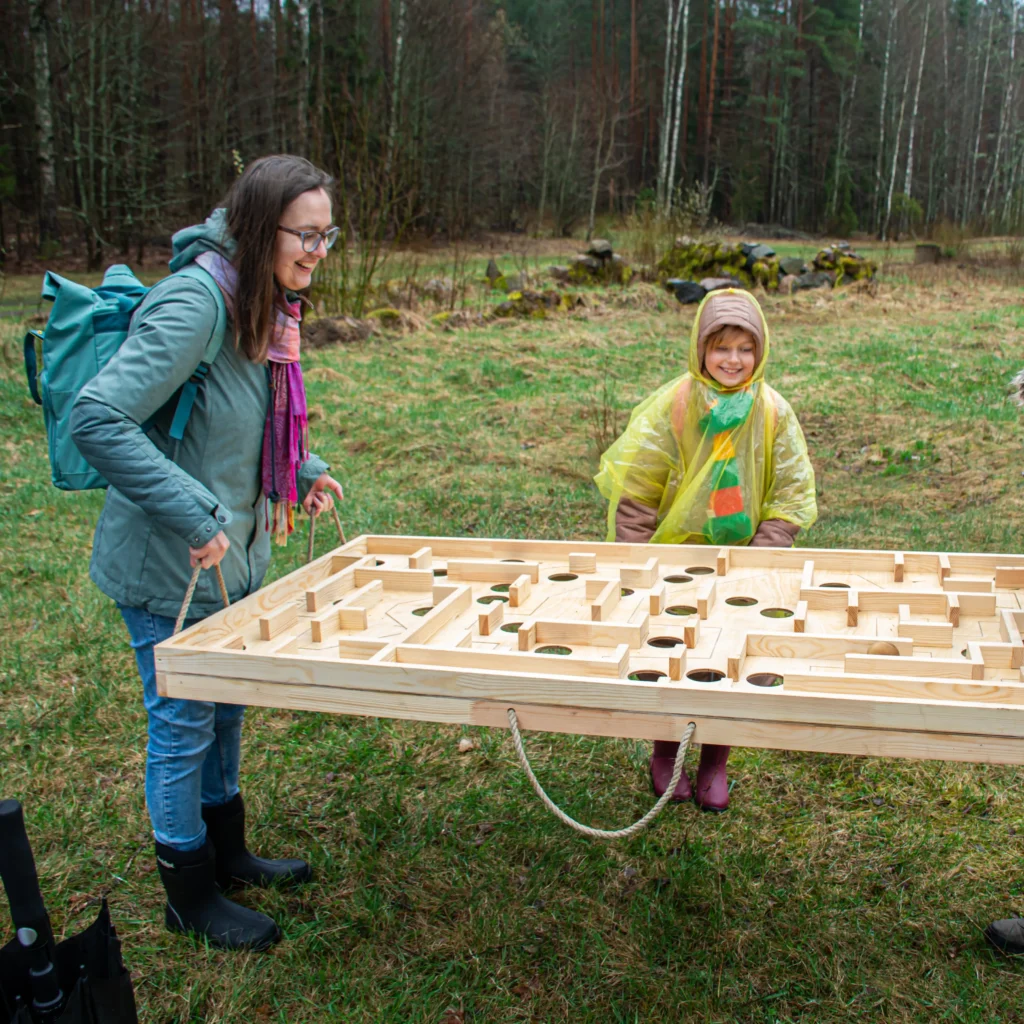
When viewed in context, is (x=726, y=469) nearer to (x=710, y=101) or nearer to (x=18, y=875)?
(x=18, y=875)

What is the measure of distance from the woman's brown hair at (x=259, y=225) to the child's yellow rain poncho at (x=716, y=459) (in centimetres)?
151

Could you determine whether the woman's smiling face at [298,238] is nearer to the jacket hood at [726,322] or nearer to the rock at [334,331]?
the jacket hood at [726,322]

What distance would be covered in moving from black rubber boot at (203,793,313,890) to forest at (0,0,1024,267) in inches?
373

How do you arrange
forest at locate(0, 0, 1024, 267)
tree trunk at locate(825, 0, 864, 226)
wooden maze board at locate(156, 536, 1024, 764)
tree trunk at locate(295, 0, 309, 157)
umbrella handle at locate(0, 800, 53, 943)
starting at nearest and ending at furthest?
umbrella handle at locate(0, 800, 53, 943) → wooden maze board at locate(156, 536, 1024, 764) → forest at locate(0, 0, 1024, 267) → tree trunk at locate(295, 0, 309, 157) → tree trunk at locate(825, 0, 864, 226)

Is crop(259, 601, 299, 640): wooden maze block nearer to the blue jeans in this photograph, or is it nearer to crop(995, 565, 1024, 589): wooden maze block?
the blue jeans

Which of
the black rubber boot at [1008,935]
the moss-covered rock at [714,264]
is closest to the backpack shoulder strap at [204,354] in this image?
the black rubber boot at [1008,935]

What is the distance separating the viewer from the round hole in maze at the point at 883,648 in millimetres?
2191

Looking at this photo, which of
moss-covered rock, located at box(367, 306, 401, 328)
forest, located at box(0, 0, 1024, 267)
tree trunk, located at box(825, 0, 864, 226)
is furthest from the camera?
tree trunk, located at box(825, 0, 864, 226)

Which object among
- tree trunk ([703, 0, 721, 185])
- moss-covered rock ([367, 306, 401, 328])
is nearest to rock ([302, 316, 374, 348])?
moss-covered rock ([367, 306, 401, 328])

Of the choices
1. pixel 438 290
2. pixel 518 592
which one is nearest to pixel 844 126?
pixel 438 290

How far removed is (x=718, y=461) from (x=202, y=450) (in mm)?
1748

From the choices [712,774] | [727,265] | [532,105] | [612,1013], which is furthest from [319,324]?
[532,105]

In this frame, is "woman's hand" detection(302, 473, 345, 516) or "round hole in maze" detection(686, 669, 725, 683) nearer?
"round hole in maze" detection(686, 669, 725, 683)

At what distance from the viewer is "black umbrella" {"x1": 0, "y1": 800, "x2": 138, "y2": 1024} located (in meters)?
1.72
